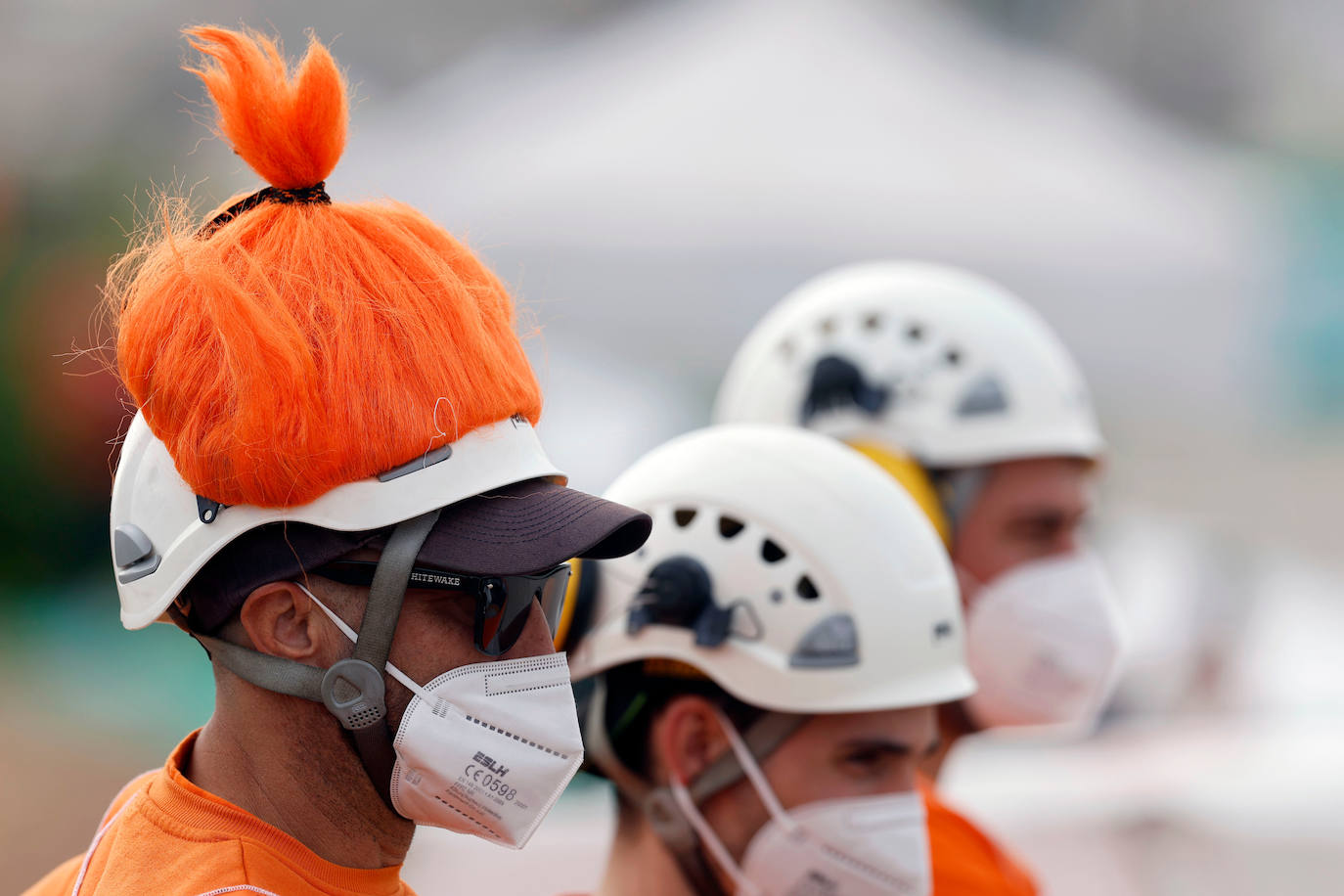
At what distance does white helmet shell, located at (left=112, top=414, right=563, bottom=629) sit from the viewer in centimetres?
196

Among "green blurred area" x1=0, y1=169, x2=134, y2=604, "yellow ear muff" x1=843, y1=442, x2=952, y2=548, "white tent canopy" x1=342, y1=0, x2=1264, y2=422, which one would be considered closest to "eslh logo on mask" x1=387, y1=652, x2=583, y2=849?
"yellow ear muff" x1=843, y1=442, x2=952, y2=548

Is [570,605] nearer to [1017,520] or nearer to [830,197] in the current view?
[1017,520]

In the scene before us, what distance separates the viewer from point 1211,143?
936 inches

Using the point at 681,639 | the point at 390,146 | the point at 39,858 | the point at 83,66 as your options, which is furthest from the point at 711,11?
the point at 681,639

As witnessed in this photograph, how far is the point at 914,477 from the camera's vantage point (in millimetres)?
4469

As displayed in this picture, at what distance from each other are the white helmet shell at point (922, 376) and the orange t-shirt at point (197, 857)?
287 cm

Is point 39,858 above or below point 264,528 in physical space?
below

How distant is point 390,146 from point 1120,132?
13191 mm

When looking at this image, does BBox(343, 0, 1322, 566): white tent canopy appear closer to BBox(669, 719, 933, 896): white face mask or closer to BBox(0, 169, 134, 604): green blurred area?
BBox(0, 169, 134, 604): green blurred area

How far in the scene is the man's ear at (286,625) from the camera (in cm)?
198

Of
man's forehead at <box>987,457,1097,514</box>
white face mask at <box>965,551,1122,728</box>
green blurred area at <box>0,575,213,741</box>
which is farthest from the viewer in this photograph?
green blurred area at <box>0,575,213,741</box>

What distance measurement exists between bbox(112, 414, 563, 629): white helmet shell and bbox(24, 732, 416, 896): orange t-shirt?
308mm

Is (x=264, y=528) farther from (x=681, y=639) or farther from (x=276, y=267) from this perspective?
(x=681, y=639)

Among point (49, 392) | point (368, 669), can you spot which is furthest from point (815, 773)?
point (49, 392)
